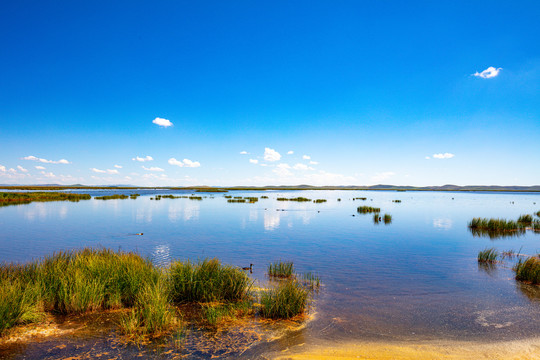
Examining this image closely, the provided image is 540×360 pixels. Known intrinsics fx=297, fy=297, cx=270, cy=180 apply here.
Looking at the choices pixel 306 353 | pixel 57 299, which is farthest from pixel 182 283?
pixel 306 353

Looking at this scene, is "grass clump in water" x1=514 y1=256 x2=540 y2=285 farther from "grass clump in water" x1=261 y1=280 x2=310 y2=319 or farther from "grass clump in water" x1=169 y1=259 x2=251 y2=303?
"grass clump in water" x1=169 y1=259 x2=251 y2=303

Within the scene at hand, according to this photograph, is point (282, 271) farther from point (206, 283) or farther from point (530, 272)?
point (530, 272)

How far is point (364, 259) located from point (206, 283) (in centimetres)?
1046

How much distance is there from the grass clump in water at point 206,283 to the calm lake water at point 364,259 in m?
2.75

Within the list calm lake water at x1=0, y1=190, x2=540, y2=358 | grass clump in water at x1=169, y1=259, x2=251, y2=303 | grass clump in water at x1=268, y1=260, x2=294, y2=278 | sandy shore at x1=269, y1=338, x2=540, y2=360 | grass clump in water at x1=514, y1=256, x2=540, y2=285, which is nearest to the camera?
sandy shore at x1=269, y1=338, x2=540, y2=360

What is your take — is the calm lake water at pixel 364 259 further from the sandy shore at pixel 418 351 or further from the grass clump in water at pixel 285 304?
the grass clump in water at pixel 285 304

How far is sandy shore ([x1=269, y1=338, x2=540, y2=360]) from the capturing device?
22.7 feet

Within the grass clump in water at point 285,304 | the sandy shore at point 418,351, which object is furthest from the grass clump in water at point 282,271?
the sandy shore at point 418,351

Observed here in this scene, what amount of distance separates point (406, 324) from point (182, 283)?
23.6 feet

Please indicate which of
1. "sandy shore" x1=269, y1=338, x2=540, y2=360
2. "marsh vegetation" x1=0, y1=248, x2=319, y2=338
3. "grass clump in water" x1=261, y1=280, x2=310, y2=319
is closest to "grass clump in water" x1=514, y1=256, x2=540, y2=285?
"sandy shore" x1=269, y1=338, x2=540, y2=360

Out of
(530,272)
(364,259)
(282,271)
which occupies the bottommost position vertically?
(364,259)

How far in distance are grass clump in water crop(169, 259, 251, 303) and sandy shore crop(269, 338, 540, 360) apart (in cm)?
354

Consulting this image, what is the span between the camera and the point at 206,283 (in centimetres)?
1012

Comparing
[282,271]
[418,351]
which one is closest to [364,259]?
Answer: [282,271]
